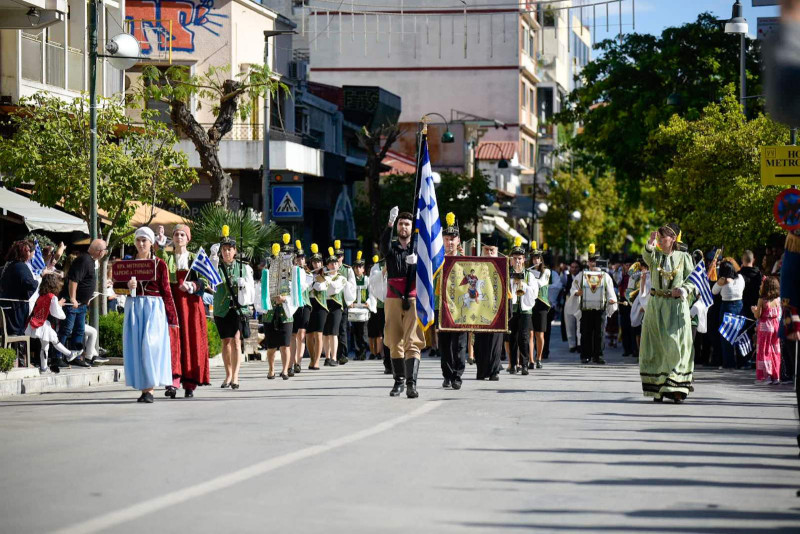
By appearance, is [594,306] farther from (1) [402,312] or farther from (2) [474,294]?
(1) [402,312]

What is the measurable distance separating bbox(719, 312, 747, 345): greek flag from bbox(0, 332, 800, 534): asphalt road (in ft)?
20.9

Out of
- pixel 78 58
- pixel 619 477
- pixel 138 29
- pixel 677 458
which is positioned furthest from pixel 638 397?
pixel 138 29

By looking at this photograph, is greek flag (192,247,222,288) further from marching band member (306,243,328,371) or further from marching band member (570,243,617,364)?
marching band member (570,243,617,364)

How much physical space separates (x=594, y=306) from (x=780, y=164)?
5486mm

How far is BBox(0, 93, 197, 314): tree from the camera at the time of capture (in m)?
27.7

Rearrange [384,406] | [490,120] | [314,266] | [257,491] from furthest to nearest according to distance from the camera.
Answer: [490,120]
[314,266]
[384,406]
[257,491]

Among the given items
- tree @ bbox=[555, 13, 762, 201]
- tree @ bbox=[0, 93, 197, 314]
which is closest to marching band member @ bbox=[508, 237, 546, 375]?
tree @ bbox=[0, 93, 197, 314]

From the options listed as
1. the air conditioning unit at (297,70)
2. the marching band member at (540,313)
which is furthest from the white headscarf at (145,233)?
the air conditioning unit at (297,70)

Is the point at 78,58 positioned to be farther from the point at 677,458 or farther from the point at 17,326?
the point at 677,458

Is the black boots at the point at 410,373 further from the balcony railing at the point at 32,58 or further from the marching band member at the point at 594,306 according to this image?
the balcony railing at the point at 32,58

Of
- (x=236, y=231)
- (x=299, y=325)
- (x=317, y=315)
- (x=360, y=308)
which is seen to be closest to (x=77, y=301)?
(x=299, y=325)

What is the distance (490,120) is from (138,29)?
30.4 metres

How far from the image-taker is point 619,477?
32.0 ft

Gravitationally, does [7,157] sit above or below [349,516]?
above
